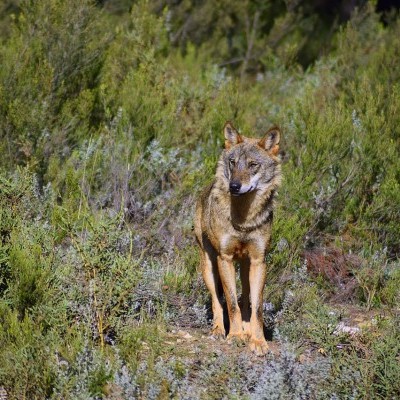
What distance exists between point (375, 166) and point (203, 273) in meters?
3.51

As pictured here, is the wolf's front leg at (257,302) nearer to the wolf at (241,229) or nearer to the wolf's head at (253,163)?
the wolf at (241,229)

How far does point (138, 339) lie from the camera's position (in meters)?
6.35

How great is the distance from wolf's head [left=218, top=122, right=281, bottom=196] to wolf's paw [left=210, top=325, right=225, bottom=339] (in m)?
1.17

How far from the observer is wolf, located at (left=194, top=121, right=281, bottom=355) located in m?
7.12

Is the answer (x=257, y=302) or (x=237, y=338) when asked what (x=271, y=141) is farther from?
(x=237, y=338)

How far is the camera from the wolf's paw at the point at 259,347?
6.84m

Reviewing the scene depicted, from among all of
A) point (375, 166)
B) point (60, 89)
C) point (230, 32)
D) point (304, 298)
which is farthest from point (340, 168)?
point (230, 32)

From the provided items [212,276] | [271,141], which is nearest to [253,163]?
[271,141]

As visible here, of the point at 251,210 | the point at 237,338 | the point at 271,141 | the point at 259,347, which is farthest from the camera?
the point at 271,141

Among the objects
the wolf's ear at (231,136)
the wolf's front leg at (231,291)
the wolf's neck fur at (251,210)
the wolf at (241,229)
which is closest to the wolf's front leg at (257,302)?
the wolf at (241,229)

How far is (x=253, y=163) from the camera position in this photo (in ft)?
24.1

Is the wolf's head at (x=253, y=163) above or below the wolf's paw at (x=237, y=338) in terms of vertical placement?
above

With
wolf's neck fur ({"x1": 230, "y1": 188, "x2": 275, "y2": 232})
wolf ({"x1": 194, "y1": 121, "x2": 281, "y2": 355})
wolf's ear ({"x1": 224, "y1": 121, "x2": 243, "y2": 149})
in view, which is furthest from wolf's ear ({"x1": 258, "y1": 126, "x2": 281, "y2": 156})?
wolf's neck fur ({"x1": 230, "y1": 188, "x2": 275, "y2": 232})

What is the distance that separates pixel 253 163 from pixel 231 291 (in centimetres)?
110
